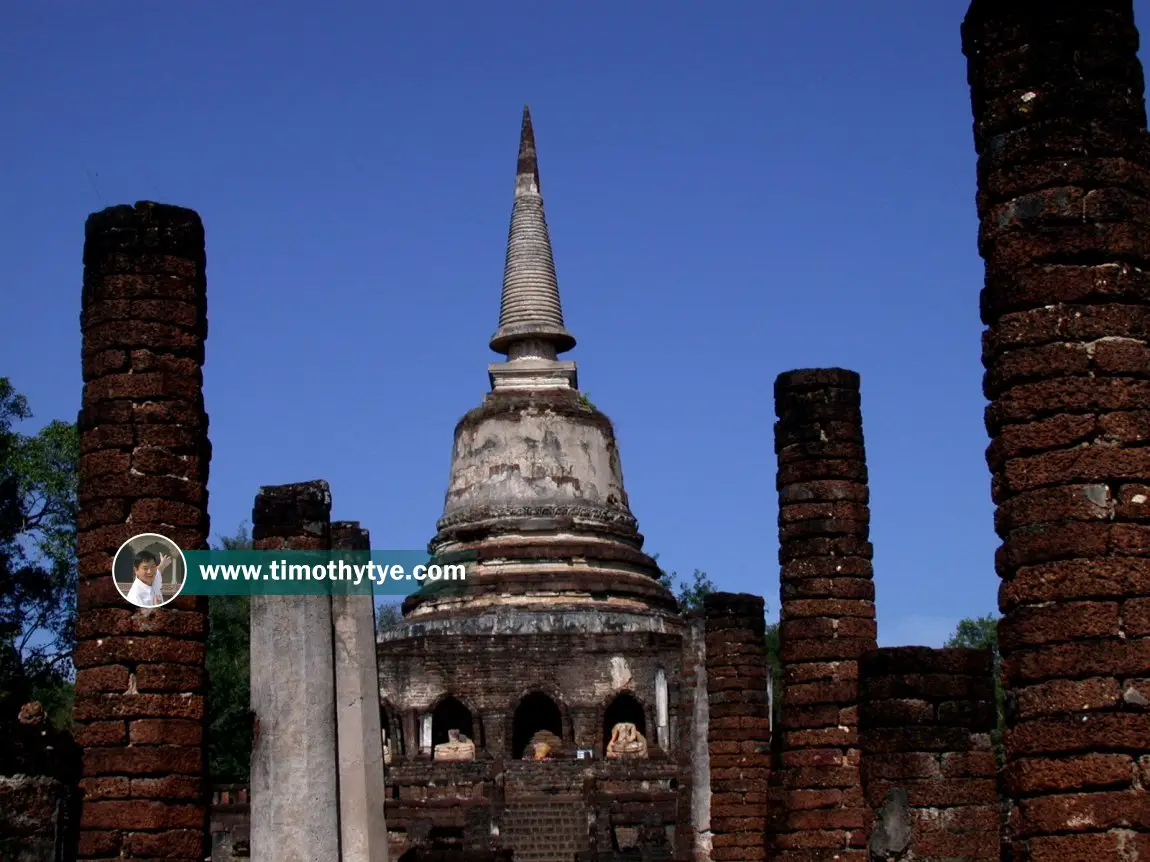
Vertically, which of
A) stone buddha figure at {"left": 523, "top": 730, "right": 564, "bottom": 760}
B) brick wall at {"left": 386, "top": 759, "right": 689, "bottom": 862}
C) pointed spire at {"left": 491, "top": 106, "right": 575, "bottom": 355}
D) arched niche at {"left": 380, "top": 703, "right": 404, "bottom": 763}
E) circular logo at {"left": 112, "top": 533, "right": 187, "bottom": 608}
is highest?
pointed spire at {"left": 491, "top": 106, "right": 575, "bottom": 355}

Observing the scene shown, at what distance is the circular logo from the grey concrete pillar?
78.1 inches

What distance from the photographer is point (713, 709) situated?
16812 millimetres

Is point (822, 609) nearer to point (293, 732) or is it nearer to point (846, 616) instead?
point (846, 616)

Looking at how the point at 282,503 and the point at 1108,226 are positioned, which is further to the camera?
the point at 282,503

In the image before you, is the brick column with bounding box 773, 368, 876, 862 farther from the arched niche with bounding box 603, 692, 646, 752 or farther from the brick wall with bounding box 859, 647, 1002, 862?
the arched niche with bounding box 603, 692, 646, 752

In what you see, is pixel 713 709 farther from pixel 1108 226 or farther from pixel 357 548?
pixel 1108 226

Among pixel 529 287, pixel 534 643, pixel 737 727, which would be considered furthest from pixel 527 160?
pixel 737 727

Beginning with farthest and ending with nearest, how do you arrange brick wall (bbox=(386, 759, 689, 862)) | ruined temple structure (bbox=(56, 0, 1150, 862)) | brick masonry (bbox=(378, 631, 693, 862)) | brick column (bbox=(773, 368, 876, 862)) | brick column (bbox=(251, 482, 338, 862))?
brick masonry (bbox=(378, 631, 693, 862))
brick wall (bbox=(386, 759, 689, 862))
brick column (bbox=(773, 368, 876, 862))
brick column (bbox=(251, 482, 338, 862))
ruined temple structure (bbox=(56, 0, 1150, 862))

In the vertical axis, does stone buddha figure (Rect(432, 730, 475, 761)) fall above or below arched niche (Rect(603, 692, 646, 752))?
below

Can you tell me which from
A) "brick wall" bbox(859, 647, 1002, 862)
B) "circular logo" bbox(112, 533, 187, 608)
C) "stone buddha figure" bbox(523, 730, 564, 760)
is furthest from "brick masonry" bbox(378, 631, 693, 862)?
"circular logo" bbox(112, 533, 187, 608)

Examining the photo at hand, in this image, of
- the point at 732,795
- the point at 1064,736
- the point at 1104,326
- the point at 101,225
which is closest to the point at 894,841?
the point at 1064,736

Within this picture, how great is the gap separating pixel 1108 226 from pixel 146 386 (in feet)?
17.4

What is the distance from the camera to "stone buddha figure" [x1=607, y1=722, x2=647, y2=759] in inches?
1214

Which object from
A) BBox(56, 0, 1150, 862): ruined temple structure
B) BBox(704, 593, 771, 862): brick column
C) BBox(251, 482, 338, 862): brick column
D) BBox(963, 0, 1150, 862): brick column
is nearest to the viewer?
BBox(963, 0, 1150, 862): brick column
